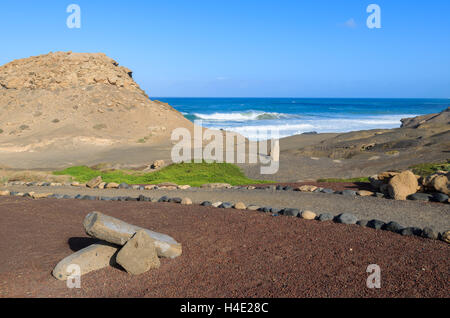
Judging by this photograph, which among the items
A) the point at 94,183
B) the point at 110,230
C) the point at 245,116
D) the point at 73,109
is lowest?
the point at 94,183

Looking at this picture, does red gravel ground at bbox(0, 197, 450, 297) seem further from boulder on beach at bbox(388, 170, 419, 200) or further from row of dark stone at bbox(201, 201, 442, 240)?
boulder on beach at bbox(388, 170, 419, 200)

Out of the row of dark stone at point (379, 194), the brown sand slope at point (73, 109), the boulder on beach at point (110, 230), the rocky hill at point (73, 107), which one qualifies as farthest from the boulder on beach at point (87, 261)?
the rocky hill at point (73, 107)

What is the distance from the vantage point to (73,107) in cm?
3450

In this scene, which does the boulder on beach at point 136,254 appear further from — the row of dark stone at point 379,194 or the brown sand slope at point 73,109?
the brown sand slope at point 73,109

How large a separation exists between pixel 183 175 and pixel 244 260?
38.1ft

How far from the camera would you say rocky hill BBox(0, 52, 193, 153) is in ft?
101

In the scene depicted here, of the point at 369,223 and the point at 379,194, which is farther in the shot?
the point at 379,194

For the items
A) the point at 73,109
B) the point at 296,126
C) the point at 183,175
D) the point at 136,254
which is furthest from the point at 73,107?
the point at 296,126

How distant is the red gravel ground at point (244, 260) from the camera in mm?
6051

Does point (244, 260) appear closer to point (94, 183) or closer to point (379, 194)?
point (379, 194)

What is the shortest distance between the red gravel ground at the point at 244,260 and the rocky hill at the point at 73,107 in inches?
869

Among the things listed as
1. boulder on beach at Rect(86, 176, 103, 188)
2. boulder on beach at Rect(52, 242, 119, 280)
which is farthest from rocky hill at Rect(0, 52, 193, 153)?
boulder on beach at Rect(52, 242, 119, 280)

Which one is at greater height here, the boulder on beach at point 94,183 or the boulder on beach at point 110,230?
the boulder on beach at point 110,230
